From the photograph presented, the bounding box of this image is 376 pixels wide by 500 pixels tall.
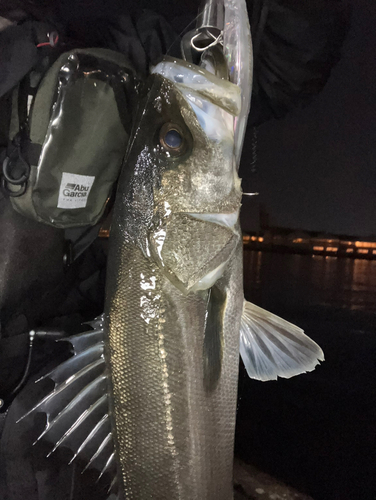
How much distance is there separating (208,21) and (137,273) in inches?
40.8

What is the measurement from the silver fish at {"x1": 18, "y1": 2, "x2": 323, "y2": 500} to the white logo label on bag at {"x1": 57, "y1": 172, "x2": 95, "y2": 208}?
1.31 feet

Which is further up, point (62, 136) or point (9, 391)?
point (62, 136)

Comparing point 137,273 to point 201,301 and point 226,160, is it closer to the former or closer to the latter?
point 201,301

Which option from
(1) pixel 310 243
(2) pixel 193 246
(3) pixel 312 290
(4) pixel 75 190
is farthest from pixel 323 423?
(1) pixel 310 243

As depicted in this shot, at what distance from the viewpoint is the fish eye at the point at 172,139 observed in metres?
1.16

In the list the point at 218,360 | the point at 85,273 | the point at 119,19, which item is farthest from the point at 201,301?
the point at 119,19

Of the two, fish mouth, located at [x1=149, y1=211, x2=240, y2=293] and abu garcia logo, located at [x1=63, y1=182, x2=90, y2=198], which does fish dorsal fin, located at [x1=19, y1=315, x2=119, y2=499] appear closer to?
fish mouth, located at [x1=149, y1=211, x2=240, y2=293]

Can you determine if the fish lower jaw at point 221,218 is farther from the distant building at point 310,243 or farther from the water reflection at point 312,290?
the distant building at point 310,243

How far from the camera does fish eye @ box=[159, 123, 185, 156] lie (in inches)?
45.5

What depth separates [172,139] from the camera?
1172mm

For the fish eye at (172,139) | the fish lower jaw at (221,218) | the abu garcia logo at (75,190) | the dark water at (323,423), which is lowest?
the dark water at (323,423)

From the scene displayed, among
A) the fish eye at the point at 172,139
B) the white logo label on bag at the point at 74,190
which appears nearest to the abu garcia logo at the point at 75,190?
the white logo label on bag at the point at 74,190

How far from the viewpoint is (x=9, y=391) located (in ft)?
6.20

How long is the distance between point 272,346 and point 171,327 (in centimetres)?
→ 50
